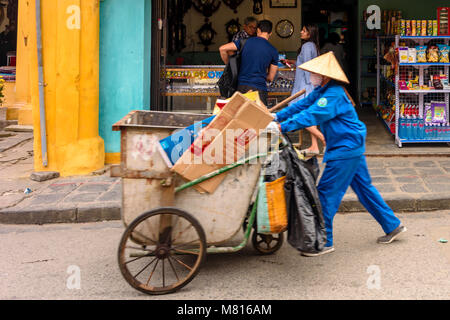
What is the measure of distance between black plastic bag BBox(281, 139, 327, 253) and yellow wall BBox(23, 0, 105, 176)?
399cm

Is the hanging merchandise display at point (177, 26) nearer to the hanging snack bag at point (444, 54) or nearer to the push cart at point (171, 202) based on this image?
the hanging snack bag at point (444, 54)

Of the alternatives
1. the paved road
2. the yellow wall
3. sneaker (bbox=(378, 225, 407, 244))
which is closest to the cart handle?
the paved road

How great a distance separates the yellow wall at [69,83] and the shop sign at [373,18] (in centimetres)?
718

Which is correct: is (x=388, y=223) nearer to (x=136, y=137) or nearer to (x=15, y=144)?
(x=136, y=137)

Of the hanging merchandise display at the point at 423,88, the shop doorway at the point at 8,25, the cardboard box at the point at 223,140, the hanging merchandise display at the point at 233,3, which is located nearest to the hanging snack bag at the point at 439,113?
the hanging merchandise display at the point at 423,88

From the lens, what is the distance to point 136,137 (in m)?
4.22

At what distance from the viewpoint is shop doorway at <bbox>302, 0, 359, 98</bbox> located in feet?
47.5

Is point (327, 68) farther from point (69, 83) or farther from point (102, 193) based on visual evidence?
point (69, 83)

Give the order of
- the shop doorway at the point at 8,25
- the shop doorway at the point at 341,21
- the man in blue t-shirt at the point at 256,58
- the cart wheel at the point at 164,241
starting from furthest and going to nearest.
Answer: the shop doorway at the point at 8,25
the shop doorway at the point at 341,21
the man in blue t-shirt at the point at 256,58
the cart wheel at the point at 164,241

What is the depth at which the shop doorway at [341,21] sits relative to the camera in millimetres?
14492

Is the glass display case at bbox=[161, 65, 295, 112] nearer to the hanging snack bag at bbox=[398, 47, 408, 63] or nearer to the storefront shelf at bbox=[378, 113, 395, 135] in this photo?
the hanging snack bag at bbox=[398, 47, 408, 63]

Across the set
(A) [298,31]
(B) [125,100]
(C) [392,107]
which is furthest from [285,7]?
(B) [125,100]

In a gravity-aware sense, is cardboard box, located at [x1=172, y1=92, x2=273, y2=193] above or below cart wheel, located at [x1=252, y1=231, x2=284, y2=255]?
above

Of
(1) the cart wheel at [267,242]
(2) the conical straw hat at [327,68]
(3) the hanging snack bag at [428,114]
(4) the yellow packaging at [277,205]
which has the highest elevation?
(2) the conical straw hat at [327,68]
